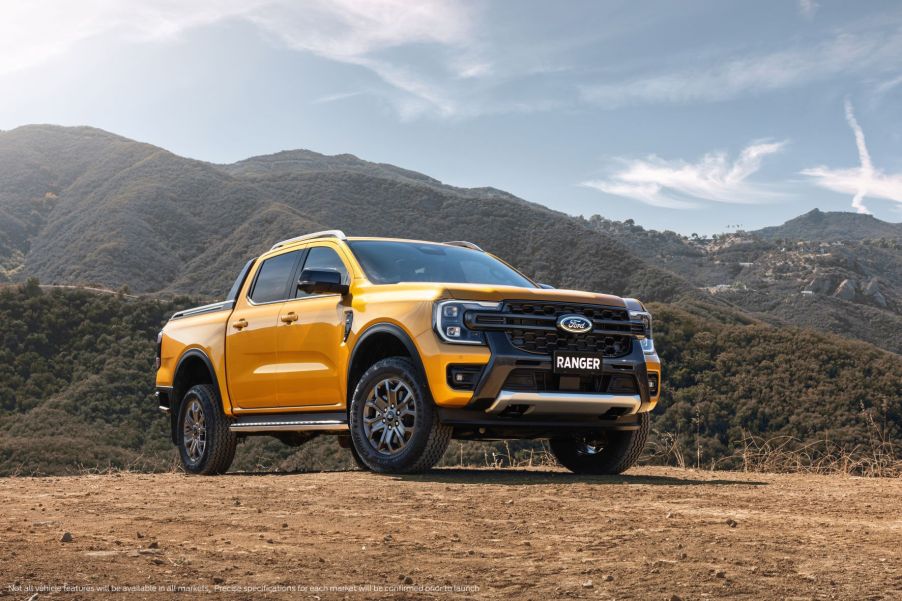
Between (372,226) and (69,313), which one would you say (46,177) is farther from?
(69,313)

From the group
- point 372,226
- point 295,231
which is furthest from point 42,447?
point 372,226

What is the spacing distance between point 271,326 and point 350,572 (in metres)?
5.04

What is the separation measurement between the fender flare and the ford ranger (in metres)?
0.01

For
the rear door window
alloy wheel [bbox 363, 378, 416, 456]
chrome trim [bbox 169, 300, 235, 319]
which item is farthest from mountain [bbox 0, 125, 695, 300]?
alloy wheel [bbox 363, 378, 416, 456]

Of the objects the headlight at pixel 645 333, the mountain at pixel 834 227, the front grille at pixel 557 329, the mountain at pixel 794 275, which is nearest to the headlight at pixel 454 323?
the front grille at pixel 557 329

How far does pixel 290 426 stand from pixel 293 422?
0.04 meters

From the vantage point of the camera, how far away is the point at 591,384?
26.7 feet

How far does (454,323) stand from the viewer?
7.77 m

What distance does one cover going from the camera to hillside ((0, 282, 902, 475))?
25.6 meters

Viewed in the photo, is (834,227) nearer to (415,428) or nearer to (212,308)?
(212,308)

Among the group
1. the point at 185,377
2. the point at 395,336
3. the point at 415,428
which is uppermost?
the point at 395,336

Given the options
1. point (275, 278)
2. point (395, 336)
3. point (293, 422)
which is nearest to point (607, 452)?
point (395, 336)

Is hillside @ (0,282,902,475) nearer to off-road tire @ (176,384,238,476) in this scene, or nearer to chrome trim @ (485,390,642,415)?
off-road tire @ (176,384,238,476)

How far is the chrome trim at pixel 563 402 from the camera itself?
7688 millimetres
